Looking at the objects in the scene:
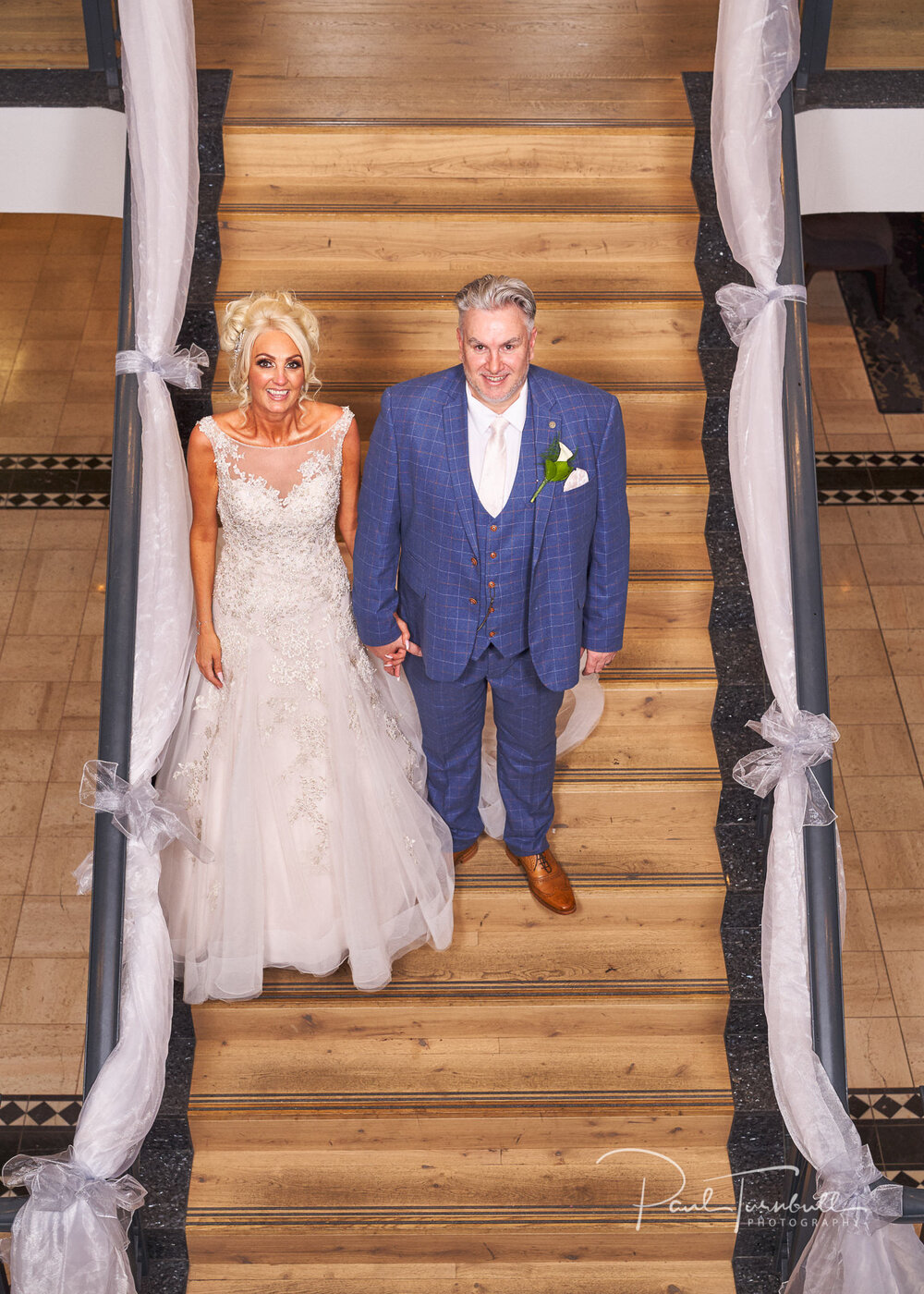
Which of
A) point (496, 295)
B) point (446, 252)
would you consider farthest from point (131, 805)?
point (446, 252)

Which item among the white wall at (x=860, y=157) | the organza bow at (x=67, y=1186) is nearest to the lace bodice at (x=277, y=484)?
the organza bow at (x=67, y=1186)

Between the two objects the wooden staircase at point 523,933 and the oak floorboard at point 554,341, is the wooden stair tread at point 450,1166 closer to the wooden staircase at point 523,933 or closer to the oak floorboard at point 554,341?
the wooden staircase at point 523,933

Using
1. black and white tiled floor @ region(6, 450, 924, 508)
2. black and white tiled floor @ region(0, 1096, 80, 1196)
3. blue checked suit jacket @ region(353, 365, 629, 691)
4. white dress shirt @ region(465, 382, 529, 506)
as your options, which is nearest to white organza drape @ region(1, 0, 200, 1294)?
blue checked suit jacket @ region(353, 365, 629, 691)

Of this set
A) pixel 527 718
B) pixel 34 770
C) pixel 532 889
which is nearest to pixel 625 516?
pixel 527 718

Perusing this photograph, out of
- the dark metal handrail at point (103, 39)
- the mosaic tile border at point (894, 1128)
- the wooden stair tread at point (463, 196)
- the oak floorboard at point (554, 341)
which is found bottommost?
the mosaic tile border at point (894, 1128)

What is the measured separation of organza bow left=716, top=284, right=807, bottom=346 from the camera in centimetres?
336

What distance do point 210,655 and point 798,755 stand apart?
4.78 ft

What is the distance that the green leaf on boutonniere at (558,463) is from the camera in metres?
3.00

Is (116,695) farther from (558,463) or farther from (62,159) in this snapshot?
(62,159)

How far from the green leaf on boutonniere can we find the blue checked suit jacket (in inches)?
1.5

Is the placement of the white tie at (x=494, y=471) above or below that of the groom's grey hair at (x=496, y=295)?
below

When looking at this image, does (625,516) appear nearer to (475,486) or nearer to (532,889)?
(475,486)

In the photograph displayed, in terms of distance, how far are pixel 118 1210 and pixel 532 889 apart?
1352 mm

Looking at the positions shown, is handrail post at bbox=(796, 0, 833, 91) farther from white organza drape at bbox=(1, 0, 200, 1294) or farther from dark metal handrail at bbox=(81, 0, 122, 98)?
dark metal handrail at bbox=(81, 0, 122, 98)
